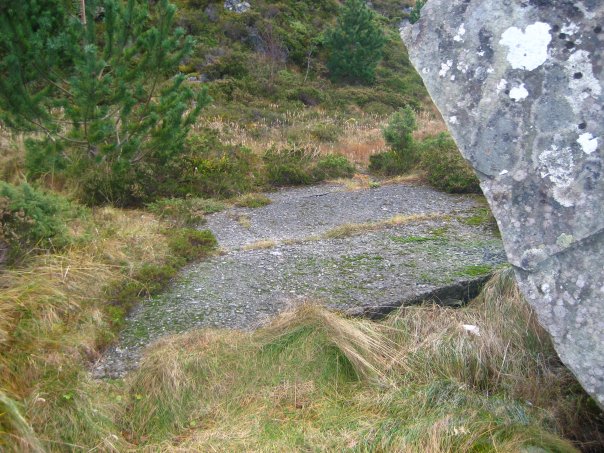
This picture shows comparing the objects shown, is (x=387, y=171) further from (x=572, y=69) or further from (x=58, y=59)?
(x=572, y=69)

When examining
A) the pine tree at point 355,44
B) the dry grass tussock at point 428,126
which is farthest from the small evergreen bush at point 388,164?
the pine tree at point 355,44

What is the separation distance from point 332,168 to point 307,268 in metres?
5.82

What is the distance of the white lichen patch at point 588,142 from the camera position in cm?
265

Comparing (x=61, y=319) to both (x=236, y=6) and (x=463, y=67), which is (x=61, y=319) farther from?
(x=236, y=6)

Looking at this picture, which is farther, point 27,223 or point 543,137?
point 27,223

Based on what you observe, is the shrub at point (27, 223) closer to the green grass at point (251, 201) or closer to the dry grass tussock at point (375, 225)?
the dry grass tussock at point (375, 225)

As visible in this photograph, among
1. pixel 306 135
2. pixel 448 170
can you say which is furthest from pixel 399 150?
pixel 306 135


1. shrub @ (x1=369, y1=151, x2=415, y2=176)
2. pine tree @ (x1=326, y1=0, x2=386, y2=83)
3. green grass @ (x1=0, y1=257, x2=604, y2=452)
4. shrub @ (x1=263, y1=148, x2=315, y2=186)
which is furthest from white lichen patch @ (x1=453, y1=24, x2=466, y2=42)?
pine tree @ (x1=326, y1=0, x2=386, y2=83)

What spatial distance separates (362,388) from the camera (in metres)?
3.28

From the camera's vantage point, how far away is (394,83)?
80.9ft

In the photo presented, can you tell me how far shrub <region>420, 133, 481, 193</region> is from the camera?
29.8ft

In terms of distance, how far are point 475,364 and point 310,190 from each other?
6.73m

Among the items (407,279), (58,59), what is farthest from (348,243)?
(58,59)

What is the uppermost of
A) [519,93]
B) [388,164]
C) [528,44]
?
[528,44]
